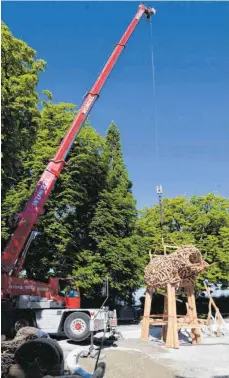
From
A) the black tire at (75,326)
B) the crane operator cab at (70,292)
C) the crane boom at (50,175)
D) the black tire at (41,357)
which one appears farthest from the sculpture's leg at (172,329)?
the black tire at (41,357)

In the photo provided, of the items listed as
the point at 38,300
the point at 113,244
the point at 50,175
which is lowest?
the point at 38,300

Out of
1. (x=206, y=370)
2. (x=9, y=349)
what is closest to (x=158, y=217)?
(x=206, y=370)

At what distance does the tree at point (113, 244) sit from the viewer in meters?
26.4

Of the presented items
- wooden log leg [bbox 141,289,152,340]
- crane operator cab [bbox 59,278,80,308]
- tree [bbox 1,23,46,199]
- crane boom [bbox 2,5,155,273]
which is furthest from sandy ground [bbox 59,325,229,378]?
tree [bbox 1,23,46,199]

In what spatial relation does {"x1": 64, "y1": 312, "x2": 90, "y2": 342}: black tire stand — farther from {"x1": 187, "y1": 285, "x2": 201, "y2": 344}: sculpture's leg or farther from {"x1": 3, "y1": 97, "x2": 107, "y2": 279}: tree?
{"x1": 3, "y1": 97, "x2": 107, "y2": 279}: tree

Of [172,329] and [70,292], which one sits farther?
[70,292]

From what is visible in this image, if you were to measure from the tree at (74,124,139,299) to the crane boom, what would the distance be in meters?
9.65

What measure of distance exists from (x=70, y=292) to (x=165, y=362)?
656cm

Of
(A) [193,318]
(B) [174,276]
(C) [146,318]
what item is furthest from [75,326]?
(A) [193,318]

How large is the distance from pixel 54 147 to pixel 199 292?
1625 centimetres

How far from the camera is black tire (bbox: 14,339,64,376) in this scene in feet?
24.2

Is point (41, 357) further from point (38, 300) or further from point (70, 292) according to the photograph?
point (70, 292)

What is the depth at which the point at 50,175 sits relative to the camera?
677 inches

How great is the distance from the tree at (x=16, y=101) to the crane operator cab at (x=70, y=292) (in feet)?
20.1
